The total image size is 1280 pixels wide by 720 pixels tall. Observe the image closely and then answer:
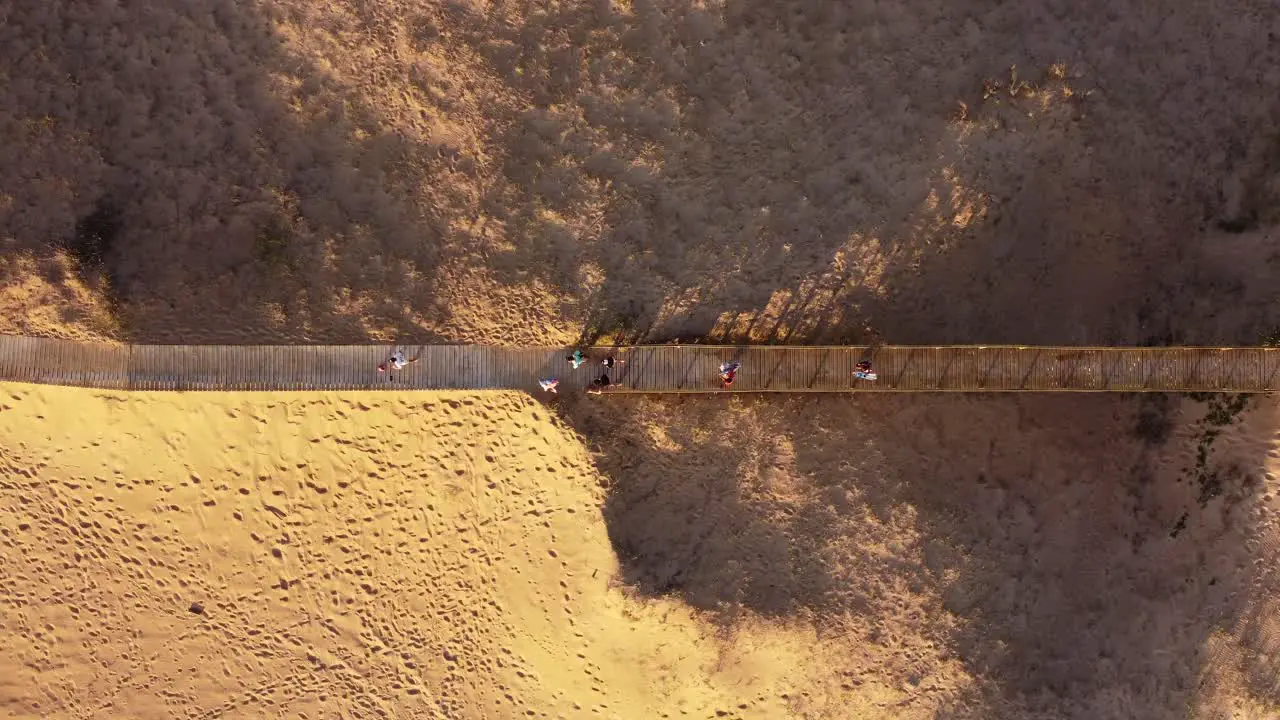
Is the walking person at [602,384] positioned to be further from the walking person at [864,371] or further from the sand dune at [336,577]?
the walking person at [864,371]

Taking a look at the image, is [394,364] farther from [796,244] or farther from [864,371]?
[864,371]

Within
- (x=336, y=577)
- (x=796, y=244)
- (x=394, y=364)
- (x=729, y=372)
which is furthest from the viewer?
(x=796, y=244)

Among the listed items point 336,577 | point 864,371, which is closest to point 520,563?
point 336,577

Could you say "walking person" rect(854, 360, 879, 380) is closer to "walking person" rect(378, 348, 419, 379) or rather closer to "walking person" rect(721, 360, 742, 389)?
"walking person" rect(721, 360, 742, 389)

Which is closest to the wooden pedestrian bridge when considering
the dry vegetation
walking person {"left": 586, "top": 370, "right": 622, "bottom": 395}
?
walking person {"left": 586, "top": 370, "right": 622, "bottom": 395}

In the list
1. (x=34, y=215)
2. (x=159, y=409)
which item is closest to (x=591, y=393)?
(x=159, y=409)

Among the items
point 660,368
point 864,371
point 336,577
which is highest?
point 864,371

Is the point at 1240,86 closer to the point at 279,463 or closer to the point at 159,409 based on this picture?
the point at 279,463

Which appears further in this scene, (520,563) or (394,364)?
(520,563)
